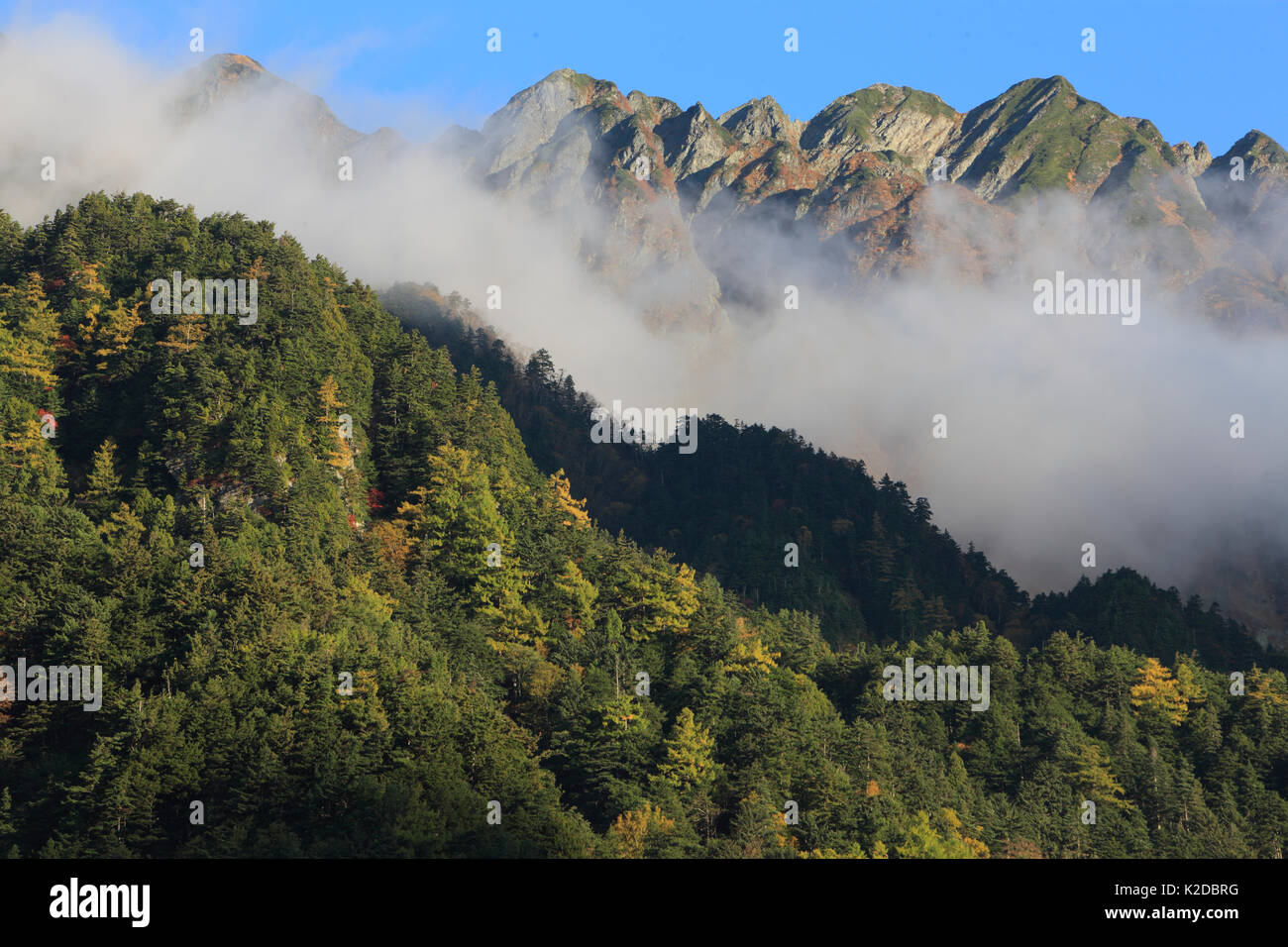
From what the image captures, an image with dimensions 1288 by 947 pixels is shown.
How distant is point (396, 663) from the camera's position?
272 ft

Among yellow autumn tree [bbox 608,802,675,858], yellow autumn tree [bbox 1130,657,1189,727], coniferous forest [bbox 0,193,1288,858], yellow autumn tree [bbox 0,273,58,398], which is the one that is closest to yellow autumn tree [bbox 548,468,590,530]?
coniferous forest [bbox 0,193,1288,858]

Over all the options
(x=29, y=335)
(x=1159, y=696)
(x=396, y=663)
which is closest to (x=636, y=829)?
(x=396, y=663)

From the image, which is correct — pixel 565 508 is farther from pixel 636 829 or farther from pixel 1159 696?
pixel 636 829

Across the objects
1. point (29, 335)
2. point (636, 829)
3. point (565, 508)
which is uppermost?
point (29, 335)

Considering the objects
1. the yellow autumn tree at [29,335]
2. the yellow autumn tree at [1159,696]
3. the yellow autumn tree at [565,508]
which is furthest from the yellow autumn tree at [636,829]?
the yellow autumn tree at [1159,696]

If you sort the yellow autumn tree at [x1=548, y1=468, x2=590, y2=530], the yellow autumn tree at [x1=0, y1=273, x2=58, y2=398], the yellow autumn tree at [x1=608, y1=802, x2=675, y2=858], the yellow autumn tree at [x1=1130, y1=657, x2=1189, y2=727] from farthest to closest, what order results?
the yellow autumn tree at [x1=548, y1=468, x2=590, y2=530] → the yellow autumn tree at [x1=1130, y1=657, x2=1189, y2=727] → the yellow autumn tree at [x1=0, y1=273, x2=58, y2=398] → the yellow autumn tree at [x1=608, y1=802, x2=675, y2=858]

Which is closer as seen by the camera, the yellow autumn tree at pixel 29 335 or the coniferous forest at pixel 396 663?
the coniferous forest at pixel 396 663

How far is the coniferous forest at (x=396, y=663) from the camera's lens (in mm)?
71438

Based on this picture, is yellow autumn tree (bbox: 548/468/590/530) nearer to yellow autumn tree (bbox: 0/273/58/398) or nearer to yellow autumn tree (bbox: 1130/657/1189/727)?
yellow autumn tree (bbox: 0/273/58/398)

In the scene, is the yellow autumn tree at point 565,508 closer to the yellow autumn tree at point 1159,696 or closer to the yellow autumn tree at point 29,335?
the yellow autumn tree at point 29,335

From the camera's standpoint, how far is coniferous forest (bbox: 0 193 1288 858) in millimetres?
71438

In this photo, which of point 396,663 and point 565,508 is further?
point 565,508

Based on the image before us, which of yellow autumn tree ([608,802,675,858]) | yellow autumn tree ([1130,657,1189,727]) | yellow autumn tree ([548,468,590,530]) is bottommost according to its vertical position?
yellow autumn tree ([608,802,675,858])

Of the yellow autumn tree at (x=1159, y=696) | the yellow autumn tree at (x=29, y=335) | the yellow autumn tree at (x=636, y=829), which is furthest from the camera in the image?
the yellow autumn tree at (x=1159, y=696)
